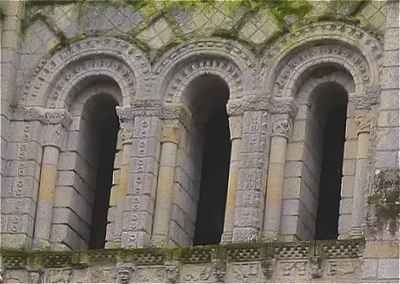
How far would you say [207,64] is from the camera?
113 ft

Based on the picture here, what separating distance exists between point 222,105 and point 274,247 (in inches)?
150

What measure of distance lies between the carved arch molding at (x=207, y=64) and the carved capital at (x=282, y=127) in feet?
1.62

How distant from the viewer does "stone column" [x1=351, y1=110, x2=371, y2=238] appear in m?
32.4

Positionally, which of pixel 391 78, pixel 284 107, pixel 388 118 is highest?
pixel 391 78

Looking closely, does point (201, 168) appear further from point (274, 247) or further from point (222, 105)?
point (274, 247)

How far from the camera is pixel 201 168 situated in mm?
35250

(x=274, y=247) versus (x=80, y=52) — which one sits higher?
(x=80, y=52)

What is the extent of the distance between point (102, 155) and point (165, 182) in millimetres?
2307

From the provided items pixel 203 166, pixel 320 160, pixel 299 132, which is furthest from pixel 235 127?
pixel 203 166

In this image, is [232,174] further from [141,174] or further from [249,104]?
[141,174]

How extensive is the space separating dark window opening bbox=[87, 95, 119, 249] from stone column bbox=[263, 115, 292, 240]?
3373 millimetres

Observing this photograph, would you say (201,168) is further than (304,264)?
Yes

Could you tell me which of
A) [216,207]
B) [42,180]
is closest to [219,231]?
[216,207]

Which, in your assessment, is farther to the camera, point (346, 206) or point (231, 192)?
point (231, 192)
